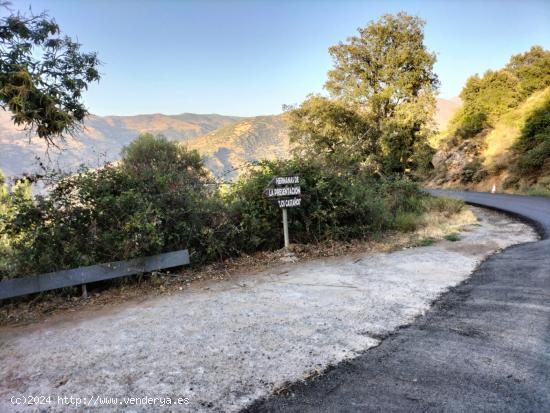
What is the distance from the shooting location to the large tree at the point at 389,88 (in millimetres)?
21531

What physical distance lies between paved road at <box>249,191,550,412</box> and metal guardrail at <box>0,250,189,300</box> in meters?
4.25

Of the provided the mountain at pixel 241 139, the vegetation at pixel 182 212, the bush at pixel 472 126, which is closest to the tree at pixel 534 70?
the bush at pixel 472 126

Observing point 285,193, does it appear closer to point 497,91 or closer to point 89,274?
point 89,274

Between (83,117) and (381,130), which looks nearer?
(83,117)

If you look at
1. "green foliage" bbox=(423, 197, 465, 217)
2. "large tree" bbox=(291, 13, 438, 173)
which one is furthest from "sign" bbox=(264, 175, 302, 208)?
"large tree" bbox=(291, 13, 438, 173)

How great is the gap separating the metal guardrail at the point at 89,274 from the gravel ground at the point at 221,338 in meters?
0.86

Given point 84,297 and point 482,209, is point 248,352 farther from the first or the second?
point 482,209

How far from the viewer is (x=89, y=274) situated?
6.24 metres

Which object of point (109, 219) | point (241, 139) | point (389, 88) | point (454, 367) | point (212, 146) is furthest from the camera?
point (241, 139)

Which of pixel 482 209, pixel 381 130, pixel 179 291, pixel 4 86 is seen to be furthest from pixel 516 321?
pixel 381 130

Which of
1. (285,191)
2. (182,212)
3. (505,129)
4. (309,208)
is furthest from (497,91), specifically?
(182,212)

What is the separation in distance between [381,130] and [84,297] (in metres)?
19.3

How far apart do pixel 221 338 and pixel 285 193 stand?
4.38 metres

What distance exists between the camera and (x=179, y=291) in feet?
21.0
